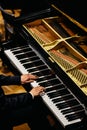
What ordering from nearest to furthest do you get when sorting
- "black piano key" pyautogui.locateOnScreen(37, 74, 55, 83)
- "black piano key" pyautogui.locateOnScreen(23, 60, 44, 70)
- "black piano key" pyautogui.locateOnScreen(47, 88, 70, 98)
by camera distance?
"black piano key" pyautogui.locateOnScreen(47, 88, 70, 98) → "black piano key" pyautogui.locateOnScreen(37, 74, 55, 83) → "black piano key" pyautogui.locateOnScreen(23, 60, 44, 70)

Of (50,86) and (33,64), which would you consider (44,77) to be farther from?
(33,64)

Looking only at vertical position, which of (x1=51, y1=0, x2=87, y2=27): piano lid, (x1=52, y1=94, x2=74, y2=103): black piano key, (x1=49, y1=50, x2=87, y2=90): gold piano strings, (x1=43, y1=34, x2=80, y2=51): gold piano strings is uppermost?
(x1=51, y1=0, x2=87, y2=27): piano lid

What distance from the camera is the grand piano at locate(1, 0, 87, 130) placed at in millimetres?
3049

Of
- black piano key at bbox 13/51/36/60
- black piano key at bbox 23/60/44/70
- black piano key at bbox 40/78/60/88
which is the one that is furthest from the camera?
black piano key at bbox 13/51/36/60

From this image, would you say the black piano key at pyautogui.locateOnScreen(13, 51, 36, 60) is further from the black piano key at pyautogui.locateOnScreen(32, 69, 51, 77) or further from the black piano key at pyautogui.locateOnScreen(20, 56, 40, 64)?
the black piano key at pyautogui.locateOnScreen(32, 69, 51, 77)

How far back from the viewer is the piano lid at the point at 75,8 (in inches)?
147

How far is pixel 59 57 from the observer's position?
11.7ft

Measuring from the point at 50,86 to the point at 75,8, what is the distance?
1.15 m

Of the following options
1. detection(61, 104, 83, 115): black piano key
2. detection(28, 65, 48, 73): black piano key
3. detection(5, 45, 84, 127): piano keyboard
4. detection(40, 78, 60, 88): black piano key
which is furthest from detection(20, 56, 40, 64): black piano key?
detection(61, 104, 83, 115): black piano key

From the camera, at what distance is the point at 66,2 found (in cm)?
408

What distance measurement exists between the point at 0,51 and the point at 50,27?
2.50 feet

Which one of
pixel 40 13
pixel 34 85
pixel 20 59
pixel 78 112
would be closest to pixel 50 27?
pixel 40 13

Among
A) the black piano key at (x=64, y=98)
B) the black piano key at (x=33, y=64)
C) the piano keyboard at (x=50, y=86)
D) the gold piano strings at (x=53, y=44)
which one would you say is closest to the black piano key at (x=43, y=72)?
the piano keyboard at (x=50, y=86)

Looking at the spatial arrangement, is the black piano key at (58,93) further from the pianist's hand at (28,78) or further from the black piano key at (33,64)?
the black piano key at (33,64)
